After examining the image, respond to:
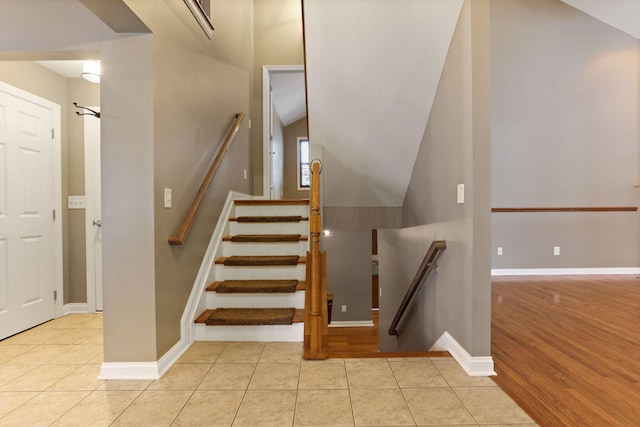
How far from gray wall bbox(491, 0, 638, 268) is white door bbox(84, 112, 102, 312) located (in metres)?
5.22

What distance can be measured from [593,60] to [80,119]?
22.9 feet

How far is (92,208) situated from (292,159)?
5800mm

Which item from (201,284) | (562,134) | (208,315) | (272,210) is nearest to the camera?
(208,315)

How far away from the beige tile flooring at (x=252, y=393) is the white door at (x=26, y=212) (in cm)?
63

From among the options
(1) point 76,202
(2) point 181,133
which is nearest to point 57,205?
(1) point 76,202

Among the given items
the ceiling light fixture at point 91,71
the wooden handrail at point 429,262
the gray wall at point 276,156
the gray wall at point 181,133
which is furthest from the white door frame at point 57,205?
the wooden handrail at point 429,262

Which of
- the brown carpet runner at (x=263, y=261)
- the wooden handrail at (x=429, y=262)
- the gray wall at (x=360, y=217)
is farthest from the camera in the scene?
the gray wall at (x=360, y=217)

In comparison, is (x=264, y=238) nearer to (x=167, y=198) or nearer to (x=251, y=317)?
(x=251, y=317)

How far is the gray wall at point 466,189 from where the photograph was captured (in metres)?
1.87

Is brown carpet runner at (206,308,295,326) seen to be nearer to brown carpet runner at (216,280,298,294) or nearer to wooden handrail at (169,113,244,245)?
brown carpet runner at (216,280,298,294)

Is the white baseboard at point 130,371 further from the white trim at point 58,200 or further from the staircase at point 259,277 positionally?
the white trim at point 58,200

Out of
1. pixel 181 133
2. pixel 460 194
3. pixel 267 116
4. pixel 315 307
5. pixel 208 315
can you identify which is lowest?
pixel 208 315

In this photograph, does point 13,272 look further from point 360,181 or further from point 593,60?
point 593,60

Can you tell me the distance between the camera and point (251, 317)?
7.84ft
